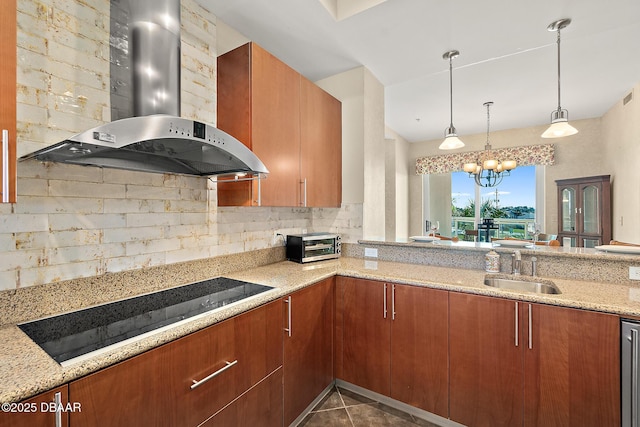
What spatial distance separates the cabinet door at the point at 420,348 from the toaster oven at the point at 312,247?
0.76m

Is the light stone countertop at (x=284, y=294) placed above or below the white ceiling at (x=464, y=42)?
below

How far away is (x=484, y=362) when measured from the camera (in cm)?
160

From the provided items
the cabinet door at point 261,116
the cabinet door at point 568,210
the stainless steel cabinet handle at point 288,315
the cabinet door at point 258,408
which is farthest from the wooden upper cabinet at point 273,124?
the cabinet door at point 568,210

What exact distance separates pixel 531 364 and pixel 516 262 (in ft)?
2.21

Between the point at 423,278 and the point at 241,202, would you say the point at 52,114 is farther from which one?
the point at 423,278

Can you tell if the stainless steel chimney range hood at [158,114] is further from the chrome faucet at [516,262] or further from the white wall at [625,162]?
the white wall at [625,162]

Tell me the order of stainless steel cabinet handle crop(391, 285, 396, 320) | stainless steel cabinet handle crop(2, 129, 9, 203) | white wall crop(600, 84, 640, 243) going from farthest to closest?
white wall crop(600, 84, 640, 243) → stainless steel cabinet handle crop(391, 285, 396, 320) → stainless steel cabinet handle crop(2, 129, 9, 203)

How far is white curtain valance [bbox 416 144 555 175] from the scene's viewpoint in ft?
16.5

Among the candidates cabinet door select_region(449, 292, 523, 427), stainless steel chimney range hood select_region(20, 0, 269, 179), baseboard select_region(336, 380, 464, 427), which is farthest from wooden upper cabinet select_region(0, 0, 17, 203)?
baseboard select_region(336, 380, 464, 427)

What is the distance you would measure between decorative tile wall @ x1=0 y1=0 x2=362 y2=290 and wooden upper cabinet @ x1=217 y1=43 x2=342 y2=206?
179 mm

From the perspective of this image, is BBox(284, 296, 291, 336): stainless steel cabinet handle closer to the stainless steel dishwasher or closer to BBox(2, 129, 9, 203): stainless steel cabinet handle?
BBox(2, 129, 9, 203): stainless steel cabinet handle

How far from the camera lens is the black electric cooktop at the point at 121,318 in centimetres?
98

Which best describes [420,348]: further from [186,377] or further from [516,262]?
[186,377]

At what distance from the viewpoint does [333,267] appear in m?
2.17
